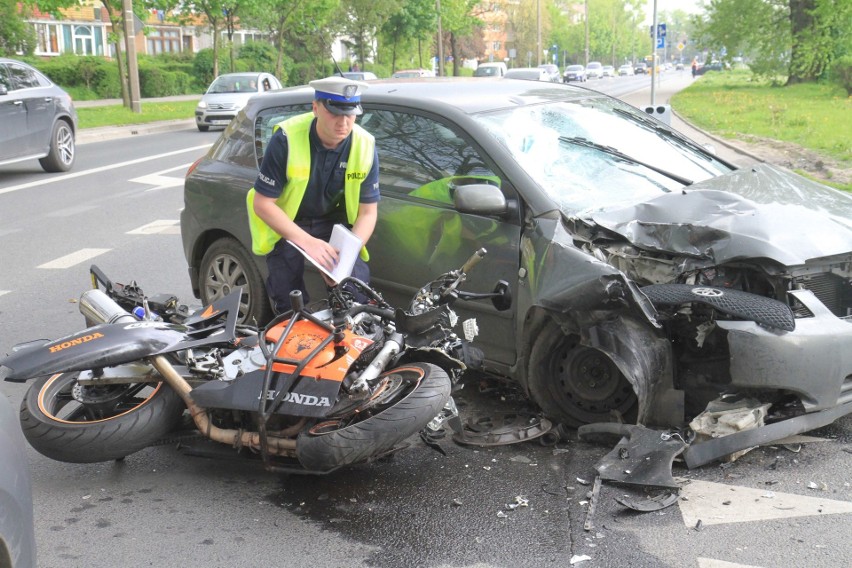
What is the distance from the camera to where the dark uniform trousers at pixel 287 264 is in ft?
16.2

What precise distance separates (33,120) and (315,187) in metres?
11.9

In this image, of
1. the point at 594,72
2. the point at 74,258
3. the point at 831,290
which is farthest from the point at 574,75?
the point at 831,290

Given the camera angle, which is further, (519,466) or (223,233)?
(223,233)

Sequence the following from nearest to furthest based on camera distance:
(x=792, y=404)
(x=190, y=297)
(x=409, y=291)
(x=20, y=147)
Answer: (x=792, y=404)
(x=409, y=291)
(x=190, y=297)
(x=20, y=147)

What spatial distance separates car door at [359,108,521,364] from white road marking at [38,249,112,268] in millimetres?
4570

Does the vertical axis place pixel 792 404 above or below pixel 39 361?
below

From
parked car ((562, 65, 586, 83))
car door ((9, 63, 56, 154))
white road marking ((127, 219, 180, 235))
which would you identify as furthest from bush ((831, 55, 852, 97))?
parked car ((562, 65, 586, 83))

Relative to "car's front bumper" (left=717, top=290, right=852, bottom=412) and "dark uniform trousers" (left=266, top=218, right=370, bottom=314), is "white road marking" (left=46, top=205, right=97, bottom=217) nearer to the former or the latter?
"dark uniform trousers" (left=266, top=218, right=370, bottom=314)

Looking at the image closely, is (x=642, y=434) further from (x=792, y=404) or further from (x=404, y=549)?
(x=404, y=549)

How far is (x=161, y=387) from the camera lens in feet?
14.0

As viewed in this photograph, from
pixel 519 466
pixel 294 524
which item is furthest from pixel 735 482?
pixel 294 524

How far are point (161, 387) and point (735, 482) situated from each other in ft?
8.40

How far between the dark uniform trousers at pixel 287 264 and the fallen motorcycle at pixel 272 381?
54 cm

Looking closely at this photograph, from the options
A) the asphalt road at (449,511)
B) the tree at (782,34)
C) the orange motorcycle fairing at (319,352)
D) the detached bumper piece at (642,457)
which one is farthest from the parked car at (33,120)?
the tree at (782,34)
